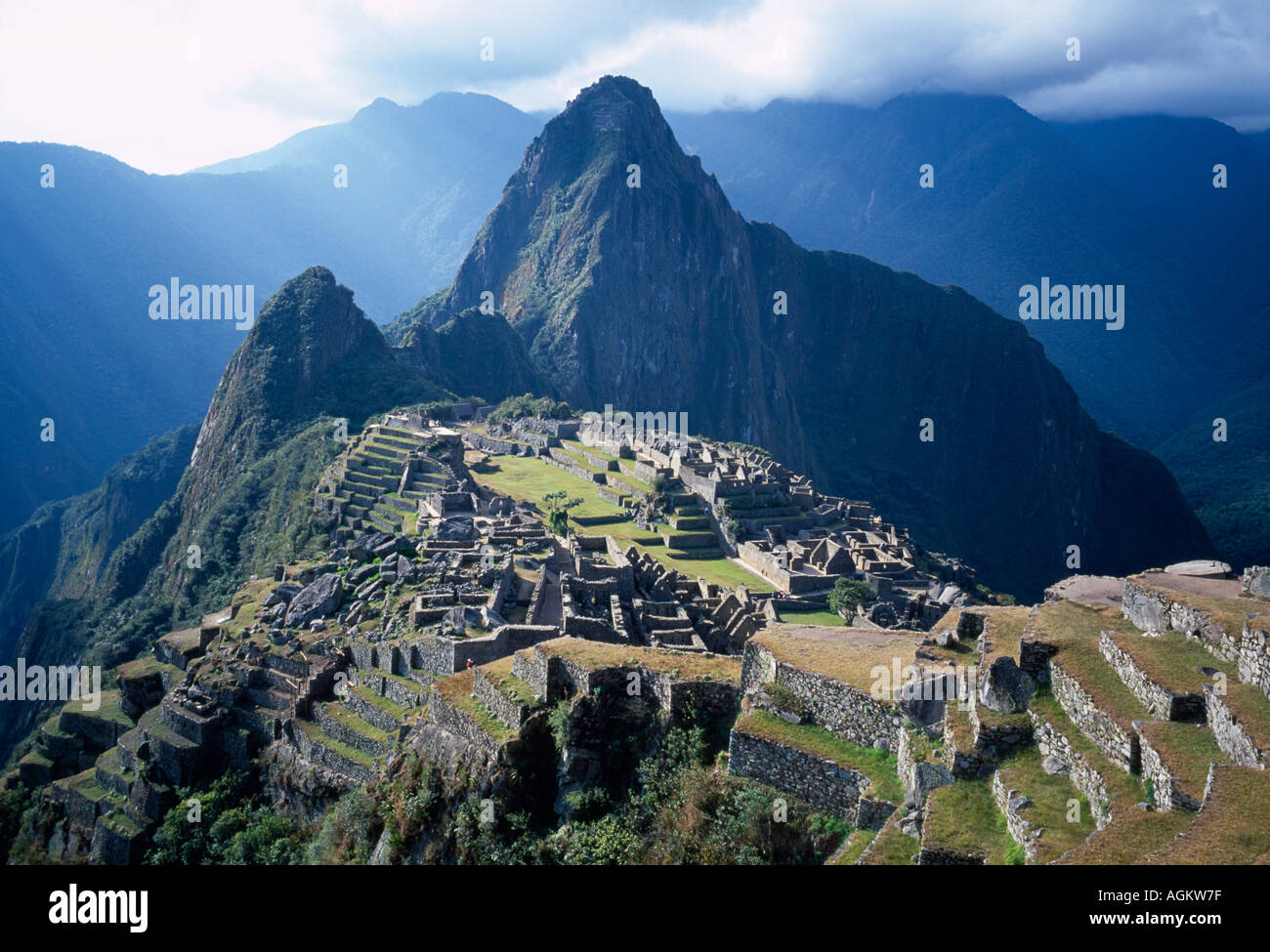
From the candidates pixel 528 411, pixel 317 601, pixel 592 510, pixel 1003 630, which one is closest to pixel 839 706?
pixel 1003 630

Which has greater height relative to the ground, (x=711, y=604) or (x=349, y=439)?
(x=349, y=439)

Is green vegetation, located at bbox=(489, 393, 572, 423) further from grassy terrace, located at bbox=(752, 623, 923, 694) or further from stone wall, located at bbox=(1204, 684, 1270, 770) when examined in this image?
stone wall, located at bbox=(1204, 684, 1270, 770)

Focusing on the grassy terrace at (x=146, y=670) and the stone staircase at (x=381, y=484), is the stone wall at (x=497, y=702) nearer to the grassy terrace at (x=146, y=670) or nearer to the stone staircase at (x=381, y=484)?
the grassy terrace at (x=146, y=670)

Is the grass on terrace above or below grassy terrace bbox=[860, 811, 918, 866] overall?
below

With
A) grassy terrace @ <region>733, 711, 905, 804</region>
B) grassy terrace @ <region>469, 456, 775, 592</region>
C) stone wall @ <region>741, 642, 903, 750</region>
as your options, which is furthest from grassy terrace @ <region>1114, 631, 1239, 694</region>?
grassy terrace @ <region>469, 456, 775, 592</region>

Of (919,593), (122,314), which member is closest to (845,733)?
(919,593)
